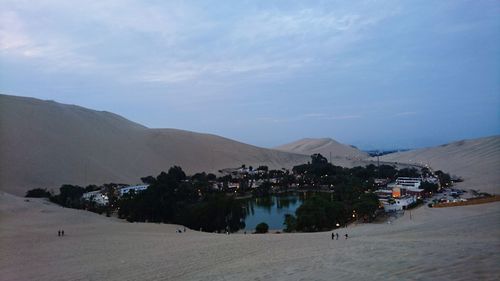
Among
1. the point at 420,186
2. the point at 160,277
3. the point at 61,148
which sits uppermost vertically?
the point at 61,148

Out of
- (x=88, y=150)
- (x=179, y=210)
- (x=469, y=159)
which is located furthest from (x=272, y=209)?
(x=469, y=159)

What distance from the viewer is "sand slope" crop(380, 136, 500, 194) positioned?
188 feet

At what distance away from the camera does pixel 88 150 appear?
7781cm

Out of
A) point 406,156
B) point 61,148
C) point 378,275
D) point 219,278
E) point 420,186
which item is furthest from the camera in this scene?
point 406,156

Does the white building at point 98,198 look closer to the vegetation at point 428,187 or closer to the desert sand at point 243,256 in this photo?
the desert sand at point 243,256

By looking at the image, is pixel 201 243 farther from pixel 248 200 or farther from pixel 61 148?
pixel 61 148

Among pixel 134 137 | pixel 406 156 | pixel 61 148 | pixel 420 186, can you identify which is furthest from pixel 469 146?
pixel 61 148

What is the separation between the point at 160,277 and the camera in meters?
11.4

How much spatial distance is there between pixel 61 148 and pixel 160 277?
68.7m

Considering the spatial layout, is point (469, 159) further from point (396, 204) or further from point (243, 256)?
point (243, 256)

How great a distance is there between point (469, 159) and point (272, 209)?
2422 inches

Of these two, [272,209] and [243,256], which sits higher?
[272,209]

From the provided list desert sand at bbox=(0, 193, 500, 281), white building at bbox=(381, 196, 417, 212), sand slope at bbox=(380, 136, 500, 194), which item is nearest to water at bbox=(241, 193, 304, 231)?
white building at bbox=(381, 196, 417, 212)

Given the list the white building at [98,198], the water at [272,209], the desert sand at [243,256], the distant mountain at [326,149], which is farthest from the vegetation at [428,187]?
the distant mountain at [326,149]
